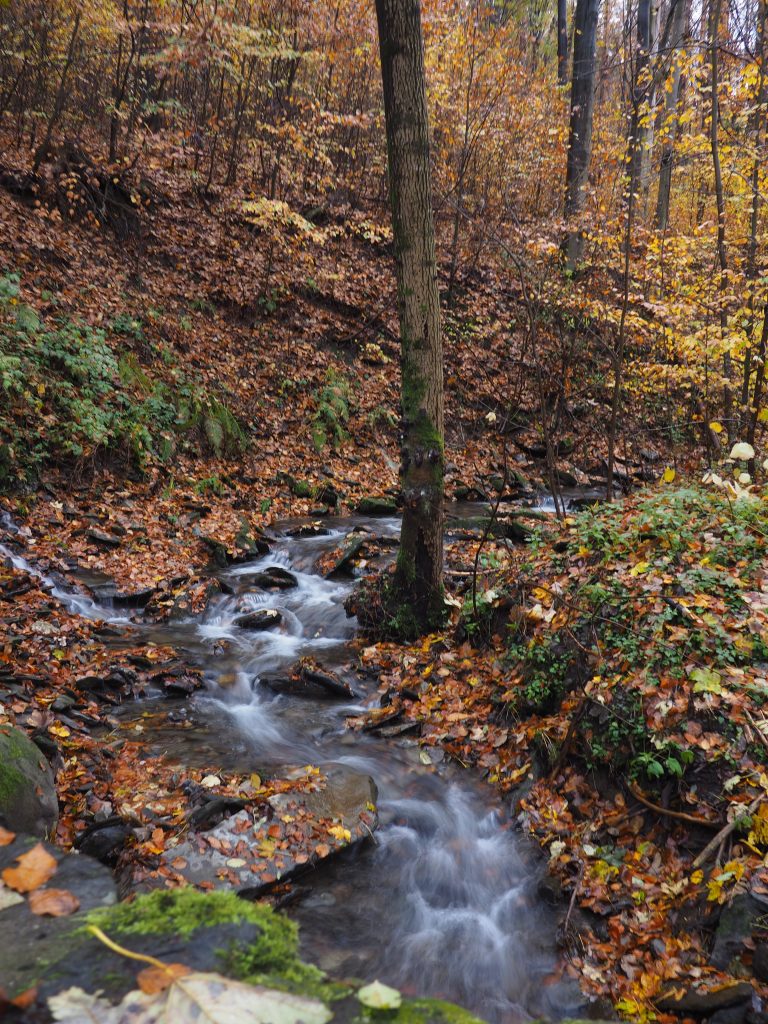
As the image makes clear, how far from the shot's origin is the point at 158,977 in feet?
4.99

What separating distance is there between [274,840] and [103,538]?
619 cm

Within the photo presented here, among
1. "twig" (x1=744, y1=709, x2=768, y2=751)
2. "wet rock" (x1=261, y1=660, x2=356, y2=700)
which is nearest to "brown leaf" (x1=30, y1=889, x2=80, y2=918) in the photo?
"twig" (x1=744, y1=709, x2=768, y2=751)

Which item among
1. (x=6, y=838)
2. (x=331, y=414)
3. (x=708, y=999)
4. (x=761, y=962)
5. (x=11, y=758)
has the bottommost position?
(x=708, y=999)

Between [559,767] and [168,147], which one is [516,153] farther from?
[559,767]

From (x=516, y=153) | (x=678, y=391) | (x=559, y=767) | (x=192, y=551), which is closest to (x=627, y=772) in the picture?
(x=559, y=767)

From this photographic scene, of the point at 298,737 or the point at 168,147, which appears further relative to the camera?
the point at 168,147

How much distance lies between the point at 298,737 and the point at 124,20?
15907mm

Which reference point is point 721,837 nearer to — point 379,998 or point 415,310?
point 379,998

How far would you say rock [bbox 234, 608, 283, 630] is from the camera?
318 inches

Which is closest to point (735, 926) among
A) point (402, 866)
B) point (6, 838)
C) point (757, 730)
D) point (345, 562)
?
point (757, 730)

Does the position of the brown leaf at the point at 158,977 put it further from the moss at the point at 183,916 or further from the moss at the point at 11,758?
the moss at the point at 11,758

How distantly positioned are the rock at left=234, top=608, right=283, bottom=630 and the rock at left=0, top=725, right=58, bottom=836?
13.8ft

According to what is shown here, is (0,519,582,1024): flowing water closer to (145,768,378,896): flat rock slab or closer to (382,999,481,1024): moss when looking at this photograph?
(145,768,378,896): flat rock slab

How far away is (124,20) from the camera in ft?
44.8
